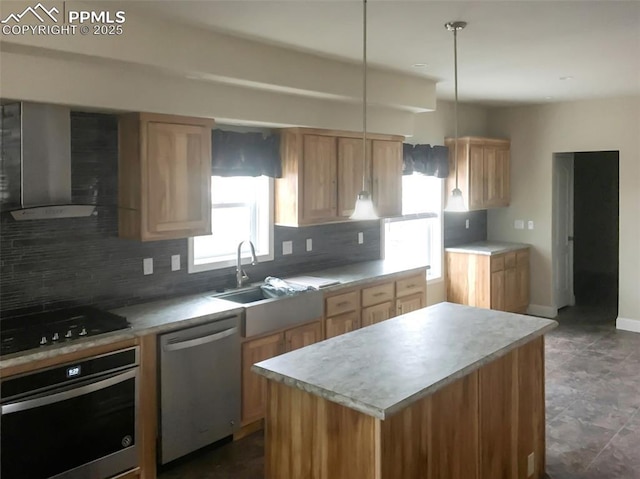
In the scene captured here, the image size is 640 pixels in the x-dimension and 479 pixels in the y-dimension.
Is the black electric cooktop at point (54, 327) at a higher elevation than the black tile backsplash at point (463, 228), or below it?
below

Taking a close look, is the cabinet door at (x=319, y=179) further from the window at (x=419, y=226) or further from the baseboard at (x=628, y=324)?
the baseboard at (x=628, y=324)

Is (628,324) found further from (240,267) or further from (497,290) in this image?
(240,267)

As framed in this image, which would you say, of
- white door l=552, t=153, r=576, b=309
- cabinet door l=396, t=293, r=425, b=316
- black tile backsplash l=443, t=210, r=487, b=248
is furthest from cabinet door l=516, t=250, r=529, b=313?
cabinet door l=396, t=293, r=425, b=316

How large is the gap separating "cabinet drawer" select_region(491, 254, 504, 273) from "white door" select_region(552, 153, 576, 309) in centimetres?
92

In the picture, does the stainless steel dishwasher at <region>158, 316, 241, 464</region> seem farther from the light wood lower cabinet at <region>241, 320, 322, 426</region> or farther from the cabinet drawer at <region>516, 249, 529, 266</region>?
the cabinet drawer at <region>516, 249, 529, 266</region>

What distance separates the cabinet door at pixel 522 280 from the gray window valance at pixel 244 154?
3815 millimetres

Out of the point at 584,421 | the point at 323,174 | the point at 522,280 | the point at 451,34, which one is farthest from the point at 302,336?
the point at 522,280

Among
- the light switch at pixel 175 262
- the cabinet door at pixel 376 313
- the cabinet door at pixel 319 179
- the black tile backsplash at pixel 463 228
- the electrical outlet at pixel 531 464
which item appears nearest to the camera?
the electrical outlet at pixel 531 464

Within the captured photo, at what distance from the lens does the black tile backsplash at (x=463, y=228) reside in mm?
7000

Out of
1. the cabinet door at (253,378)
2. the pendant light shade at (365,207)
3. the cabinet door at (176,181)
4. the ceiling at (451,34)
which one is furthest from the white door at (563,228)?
the cabinet door at (176,181)

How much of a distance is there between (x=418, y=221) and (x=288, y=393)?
4462mm

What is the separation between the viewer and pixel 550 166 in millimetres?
7109

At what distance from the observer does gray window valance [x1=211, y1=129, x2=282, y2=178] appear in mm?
4316

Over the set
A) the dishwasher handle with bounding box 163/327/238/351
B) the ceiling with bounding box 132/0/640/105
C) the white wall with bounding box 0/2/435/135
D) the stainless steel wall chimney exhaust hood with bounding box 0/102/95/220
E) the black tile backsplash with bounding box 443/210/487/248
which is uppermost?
the ceiling with bounding box 132/0/640/105
